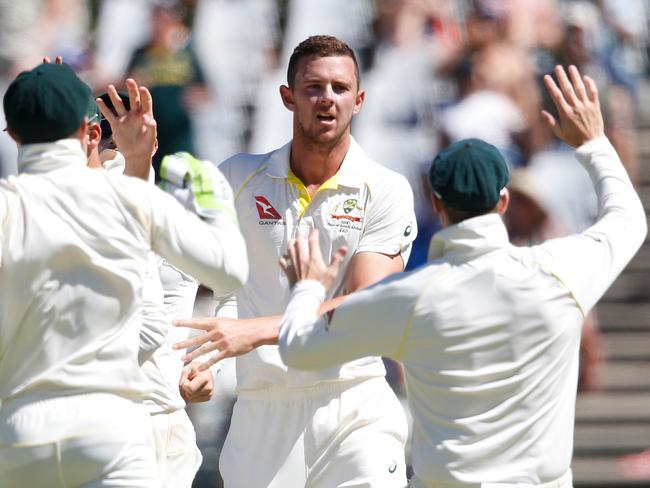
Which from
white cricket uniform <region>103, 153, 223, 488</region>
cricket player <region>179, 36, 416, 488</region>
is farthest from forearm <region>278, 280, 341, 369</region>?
white cricket uniform <region>103, 153, 223, 488</region>

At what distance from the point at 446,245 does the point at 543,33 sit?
236 inches

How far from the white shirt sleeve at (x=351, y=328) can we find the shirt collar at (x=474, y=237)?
0.61ft

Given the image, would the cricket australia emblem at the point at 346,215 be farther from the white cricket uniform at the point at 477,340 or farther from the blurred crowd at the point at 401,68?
the blurred crowd at the point at 401,68

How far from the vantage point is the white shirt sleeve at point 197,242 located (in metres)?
3.73

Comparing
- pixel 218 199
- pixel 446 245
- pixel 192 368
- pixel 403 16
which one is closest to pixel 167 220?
pixel 218 199

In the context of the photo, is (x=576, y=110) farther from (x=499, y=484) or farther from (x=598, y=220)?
(x=499, y=484)

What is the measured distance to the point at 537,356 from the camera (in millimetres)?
3855

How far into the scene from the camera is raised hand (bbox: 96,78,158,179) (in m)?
4.49

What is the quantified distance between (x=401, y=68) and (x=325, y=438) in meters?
4.94

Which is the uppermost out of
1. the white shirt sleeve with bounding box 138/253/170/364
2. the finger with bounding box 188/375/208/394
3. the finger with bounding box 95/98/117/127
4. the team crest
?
the finger with bounding box 95/98/117/127

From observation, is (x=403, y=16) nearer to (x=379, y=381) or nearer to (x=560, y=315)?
(x=379, y=381)

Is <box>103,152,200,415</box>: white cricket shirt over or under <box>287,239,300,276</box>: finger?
under

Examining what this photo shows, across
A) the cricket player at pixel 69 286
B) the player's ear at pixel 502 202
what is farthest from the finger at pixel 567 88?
the cricket player at pixel 69 286

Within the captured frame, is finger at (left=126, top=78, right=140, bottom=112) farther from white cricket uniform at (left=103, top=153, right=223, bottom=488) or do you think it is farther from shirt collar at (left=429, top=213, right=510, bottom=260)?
shirt collar at (left=429, top=213, right=510, bottom=260)
